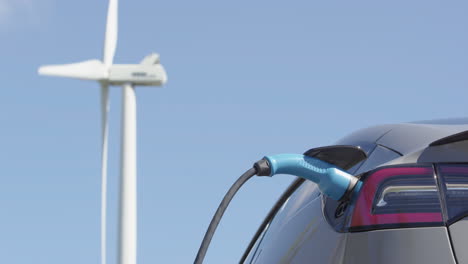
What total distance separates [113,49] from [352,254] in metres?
4.83

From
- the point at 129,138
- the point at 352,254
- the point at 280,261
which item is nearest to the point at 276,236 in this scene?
the point at 280,261

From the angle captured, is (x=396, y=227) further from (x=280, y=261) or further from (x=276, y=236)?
(x=276, y=236)

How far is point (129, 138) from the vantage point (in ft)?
18.8

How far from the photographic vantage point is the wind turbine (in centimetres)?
538

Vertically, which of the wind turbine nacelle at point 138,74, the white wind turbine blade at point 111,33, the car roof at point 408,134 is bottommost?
the car roof at point 408,134

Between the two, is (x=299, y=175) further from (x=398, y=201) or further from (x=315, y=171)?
(x=398, y=201)

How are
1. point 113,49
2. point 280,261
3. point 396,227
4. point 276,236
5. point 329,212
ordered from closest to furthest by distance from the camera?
point 396,227, point 329,212, point 280,261, point 276,236, point 113,49

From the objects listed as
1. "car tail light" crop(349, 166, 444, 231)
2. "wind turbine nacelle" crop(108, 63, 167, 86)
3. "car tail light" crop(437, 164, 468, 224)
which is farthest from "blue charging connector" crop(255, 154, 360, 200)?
"wind turbine nacelle" crop(108, 63, 167, 86)

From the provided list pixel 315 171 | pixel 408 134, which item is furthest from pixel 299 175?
pixel 408 134

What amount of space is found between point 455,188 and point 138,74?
4.09 metres

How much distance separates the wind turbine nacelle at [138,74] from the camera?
6180mm

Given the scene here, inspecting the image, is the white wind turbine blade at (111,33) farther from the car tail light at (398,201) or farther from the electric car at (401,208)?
the car tail light at (398,201)

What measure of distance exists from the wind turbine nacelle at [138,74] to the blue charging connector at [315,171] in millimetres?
3022

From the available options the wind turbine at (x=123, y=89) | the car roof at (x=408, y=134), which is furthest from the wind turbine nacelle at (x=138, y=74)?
the car roof at (x=408, y=134)
